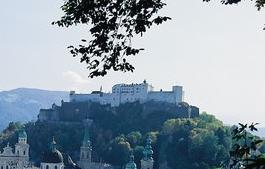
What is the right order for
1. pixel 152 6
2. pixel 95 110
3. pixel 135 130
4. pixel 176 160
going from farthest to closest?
pixel 95 110, pixel 135 130, pixel 176 160, pixel 152 6

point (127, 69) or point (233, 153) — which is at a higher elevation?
point (127, 69)

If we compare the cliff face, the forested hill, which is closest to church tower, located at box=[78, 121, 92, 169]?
the forested hill

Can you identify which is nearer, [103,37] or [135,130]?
[103,37]

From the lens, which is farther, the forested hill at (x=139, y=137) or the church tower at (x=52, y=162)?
the forested hill at (x=139, y=137)

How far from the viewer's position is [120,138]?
93938 mm

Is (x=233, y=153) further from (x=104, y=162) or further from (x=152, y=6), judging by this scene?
(x=104, y=162)

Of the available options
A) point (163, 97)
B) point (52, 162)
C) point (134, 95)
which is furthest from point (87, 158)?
point (134, 95)

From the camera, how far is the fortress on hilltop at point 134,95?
10812 cm

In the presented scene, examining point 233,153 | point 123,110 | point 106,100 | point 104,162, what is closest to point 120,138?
point 104,162

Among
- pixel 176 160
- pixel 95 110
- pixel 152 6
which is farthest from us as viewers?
pixel 95 110

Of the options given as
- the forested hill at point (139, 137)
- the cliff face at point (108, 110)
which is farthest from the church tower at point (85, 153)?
the cliff face at point (108, 110)

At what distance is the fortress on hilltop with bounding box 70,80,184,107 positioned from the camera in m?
108

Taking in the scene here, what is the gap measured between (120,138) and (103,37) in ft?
273

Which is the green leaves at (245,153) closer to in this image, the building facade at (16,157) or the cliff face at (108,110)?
the building facade at (16,157)
